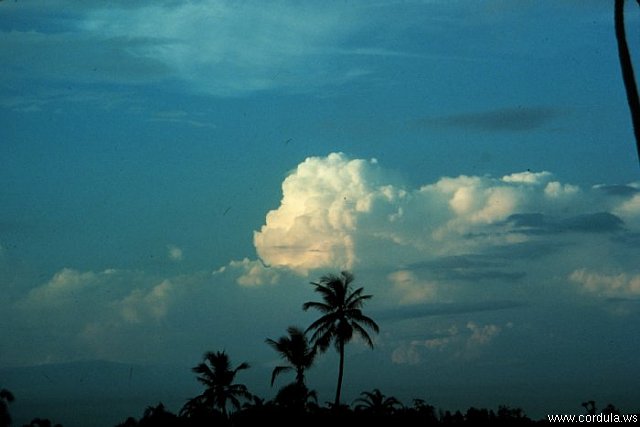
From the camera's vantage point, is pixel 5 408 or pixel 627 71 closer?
pixel 627 71

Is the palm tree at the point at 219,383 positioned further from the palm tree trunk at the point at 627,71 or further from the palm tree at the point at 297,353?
the palm tree trunk at the point at 627,71

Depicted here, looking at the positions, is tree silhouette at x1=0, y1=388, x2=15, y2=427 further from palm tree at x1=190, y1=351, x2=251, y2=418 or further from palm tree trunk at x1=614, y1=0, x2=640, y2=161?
palm tree trunk at x1=614, y1=0, x2=640, y2=161

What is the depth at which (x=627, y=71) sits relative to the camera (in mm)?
20969

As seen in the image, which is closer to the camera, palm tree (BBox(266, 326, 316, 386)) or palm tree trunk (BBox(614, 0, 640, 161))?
palm tree trunk (BBox(614, 0, 640, 161))

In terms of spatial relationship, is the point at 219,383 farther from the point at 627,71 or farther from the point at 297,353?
the point at 627,71

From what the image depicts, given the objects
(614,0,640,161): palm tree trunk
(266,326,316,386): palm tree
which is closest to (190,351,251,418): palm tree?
(266,326,316,386): palm tree

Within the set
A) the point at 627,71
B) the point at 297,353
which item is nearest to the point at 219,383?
the point at 297,353

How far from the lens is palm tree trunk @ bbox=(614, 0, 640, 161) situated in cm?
1959

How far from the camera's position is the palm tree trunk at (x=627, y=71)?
19.6m

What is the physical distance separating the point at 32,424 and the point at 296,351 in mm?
24771

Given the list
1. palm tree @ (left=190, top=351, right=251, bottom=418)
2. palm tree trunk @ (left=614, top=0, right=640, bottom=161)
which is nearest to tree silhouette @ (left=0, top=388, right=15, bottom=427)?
palm tree @ (left=190, top=351, right=251, bottom=418)

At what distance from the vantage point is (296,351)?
6194 centimetres

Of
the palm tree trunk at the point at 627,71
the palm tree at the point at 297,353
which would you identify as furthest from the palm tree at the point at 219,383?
the palm tree trunk at the point at 627,71

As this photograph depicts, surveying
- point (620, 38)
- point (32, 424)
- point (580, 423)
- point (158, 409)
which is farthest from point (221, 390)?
point (620, 38)
